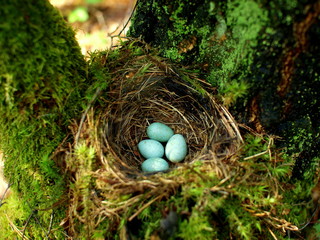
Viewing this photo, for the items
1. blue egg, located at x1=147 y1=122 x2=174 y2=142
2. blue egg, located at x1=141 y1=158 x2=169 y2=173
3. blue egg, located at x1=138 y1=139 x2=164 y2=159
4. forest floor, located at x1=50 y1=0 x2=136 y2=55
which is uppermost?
forest floor, located at x1=50 y1=0 x2=136 y2=55

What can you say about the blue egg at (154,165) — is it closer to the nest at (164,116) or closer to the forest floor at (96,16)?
the nest at (164,116)

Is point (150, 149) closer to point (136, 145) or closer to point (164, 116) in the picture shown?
point (136, 145)

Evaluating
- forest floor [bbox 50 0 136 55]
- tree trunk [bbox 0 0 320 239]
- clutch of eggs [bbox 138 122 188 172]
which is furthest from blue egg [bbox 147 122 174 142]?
forest floor [bbox 50 0 136 55]

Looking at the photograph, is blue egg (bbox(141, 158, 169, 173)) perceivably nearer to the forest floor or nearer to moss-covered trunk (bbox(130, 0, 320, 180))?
moss-covered trunk (bbox(130, 0, 320, 180))

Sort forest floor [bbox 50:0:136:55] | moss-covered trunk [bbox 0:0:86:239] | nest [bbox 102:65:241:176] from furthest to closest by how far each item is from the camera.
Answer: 1. forest floor [bbox 50:0:136:55]
2. nest [bbox 102:65:241:176]
3. moss-covered trunk [bbox 0:0:86:239]

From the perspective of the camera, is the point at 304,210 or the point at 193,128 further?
the point at 193,128

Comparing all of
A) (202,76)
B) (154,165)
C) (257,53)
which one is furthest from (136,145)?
(257,53)

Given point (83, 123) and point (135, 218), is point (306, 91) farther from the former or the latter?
point (83, 123)

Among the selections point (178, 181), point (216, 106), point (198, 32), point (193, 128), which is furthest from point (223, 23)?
point (178, 181)
